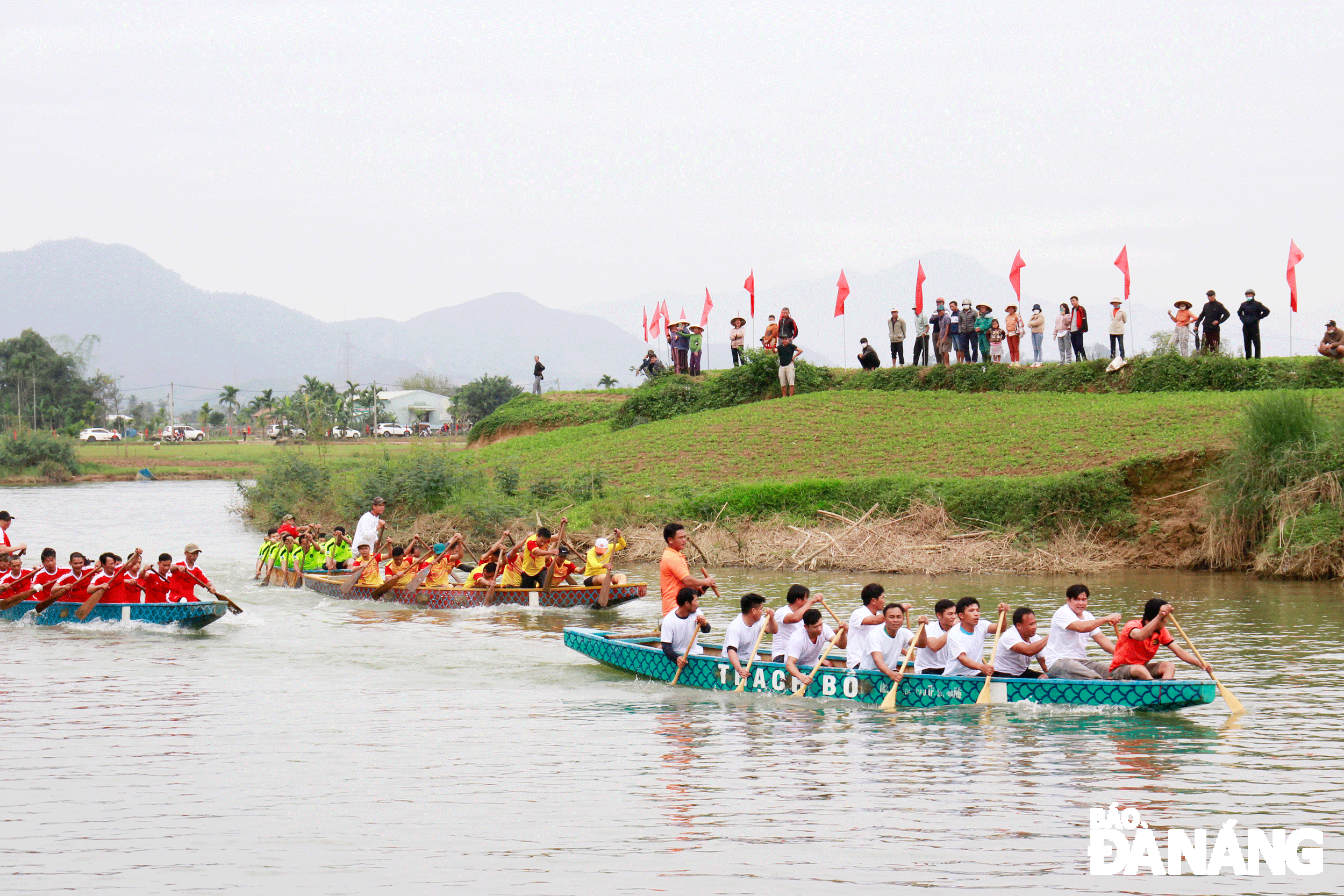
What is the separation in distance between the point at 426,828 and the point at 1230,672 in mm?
10304

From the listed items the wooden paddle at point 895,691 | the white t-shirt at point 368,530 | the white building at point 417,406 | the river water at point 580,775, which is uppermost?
the white building at point 417,406

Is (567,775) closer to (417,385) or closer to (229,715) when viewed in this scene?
(229,715)

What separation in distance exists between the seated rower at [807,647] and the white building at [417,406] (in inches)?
4811

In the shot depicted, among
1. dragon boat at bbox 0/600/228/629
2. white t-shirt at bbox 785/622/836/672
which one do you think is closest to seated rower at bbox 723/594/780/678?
white t-shirt at bbox 785/622/836/672

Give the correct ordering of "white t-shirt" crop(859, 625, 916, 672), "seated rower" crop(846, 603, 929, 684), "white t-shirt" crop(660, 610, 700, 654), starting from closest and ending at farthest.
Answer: "seated rower" crop(846, 603, 929, 684) < "white t-shirt" crop(859, 625, 916, 672) < "white t-shirt" crop(660, 610, 700, 654)

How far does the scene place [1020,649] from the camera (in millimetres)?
13062

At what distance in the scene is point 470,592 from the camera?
21719 mm

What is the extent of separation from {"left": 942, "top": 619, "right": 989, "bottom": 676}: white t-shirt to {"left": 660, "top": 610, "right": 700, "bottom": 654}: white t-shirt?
312 centimetres

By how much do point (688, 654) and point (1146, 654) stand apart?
5.26 metres

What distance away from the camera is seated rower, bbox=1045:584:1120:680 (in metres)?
13.0

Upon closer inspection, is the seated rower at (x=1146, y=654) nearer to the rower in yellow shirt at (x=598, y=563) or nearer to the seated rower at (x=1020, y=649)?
the seated rower at (x=1020, y=649)

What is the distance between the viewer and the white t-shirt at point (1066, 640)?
1305 cm

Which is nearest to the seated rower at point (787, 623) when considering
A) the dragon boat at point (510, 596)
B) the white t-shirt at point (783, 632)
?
the white t-shirt at point (783, 632)

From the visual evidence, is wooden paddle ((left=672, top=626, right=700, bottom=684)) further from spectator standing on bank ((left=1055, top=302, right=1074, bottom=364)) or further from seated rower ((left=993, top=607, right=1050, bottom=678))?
spectator standing on bank ((left=1055, top=302, right=1074, bottom=364))
